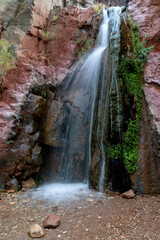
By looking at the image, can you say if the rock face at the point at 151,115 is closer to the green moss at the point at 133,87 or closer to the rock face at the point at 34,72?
the green moss at the point at 133,87

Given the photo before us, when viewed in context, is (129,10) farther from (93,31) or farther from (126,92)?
(126,92)

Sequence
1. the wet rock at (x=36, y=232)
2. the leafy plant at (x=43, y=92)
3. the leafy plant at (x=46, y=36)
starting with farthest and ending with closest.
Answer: the leafy plant at (x=46, y=36) < the leafy plant at (x=43, y=92) < the wet rock at (x=36, y=232)

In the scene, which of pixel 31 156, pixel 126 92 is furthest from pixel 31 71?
pixel 126 92

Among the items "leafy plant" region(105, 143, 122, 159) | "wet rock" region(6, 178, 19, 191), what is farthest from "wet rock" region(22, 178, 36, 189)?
"leafy plant" region(105, 143, 122, 159)

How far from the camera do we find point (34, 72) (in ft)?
20.2

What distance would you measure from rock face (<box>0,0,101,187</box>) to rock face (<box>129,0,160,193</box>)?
257 centimetres

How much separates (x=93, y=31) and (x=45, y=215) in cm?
752

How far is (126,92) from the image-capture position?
14.7 feet

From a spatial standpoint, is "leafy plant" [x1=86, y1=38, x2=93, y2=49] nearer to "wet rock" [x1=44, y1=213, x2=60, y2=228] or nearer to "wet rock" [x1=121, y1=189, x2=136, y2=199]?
"wet rock" [x1=121, y1=189, x2=136, y2=199]

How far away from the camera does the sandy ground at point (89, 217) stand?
240cm

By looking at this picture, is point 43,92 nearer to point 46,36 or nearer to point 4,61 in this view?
point 4,61

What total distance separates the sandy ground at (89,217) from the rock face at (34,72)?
143cm

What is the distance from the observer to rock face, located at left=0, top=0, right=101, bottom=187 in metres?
4.98

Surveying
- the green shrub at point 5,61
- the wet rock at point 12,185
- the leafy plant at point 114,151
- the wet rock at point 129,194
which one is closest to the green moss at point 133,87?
the leafy plant at point 114,151
